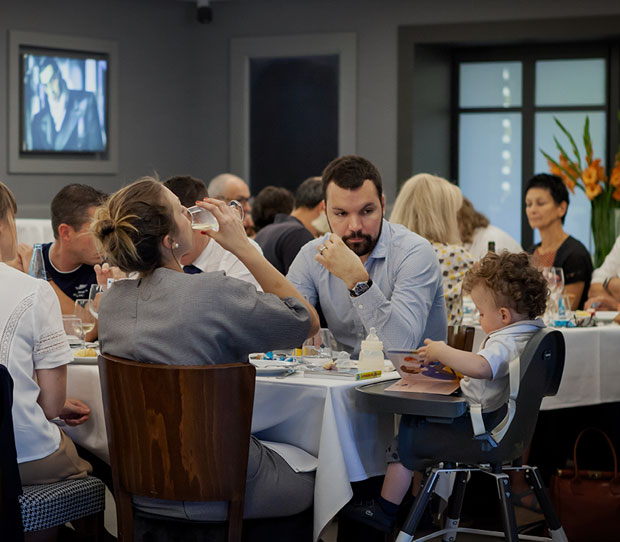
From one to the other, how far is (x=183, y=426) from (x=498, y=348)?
99 centimetres

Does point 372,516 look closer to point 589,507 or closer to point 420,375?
point 420,375

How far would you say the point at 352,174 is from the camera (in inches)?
134

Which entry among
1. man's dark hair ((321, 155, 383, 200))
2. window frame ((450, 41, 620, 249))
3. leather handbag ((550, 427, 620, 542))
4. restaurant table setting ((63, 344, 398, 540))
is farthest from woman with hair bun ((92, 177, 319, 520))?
window frame ((450, 41, 620, 249))

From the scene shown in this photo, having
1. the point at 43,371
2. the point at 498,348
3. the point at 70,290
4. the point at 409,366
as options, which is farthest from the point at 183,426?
the point at 70,290

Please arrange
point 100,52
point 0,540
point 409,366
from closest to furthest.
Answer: point 0,540 → point 409,366 → point 100,52

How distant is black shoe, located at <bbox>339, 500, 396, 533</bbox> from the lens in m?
2.79

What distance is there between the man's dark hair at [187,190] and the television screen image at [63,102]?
4.60m

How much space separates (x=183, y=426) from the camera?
233cm

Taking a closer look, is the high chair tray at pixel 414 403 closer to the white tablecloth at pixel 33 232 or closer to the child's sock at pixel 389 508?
the child's sock at pixel 389 508

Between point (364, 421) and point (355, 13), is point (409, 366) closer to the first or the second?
point (364, 421)

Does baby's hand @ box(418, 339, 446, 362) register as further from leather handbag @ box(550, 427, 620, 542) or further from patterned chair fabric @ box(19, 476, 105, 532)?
leather handbag @ box(550, 427, 620, 542)

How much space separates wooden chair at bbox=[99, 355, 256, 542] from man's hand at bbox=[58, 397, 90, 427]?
0.56m

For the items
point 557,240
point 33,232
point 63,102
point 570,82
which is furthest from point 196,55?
point 557,240

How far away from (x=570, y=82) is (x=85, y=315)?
239 inches
